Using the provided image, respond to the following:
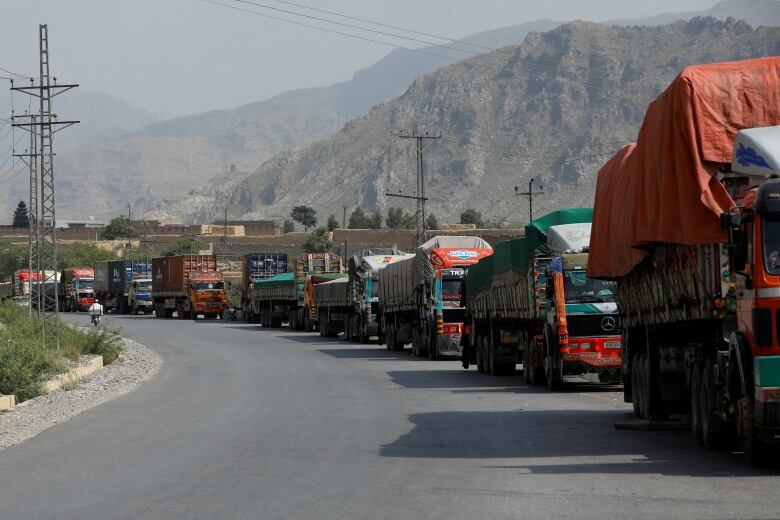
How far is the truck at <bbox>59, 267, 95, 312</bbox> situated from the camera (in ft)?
346

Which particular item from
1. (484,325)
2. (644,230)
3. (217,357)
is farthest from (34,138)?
(644,230)

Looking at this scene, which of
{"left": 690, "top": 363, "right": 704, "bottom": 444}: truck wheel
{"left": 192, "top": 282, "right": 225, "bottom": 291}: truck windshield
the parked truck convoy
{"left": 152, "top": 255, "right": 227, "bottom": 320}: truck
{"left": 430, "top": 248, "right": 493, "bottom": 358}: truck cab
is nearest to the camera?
{"left": 690, "top": 363, "right": 704, "bottom": 444}: truck wheel

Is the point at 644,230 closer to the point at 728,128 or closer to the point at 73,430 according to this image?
the point at 728,128

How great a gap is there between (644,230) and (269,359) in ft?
77.1

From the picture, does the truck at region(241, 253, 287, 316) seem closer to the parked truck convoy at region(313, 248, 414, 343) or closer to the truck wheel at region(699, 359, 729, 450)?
the parked truck convoy at region(313, 248, 414, 343)

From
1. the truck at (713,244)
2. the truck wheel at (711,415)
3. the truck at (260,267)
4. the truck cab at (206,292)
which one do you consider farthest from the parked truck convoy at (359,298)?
the truck wheel at (711,415)

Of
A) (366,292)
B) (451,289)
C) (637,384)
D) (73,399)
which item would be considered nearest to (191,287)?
(366,292)

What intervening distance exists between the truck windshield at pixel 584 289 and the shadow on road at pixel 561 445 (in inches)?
172

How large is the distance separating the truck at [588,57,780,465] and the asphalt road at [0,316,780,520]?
567 millimetres

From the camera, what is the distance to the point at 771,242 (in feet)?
38.3

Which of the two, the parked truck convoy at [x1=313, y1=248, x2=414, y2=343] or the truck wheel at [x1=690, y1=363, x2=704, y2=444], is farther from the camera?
the parked truck convoy at [x1=313, y1=248, x2=414, y2=343]

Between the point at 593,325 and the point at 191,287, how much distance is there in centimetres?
5786

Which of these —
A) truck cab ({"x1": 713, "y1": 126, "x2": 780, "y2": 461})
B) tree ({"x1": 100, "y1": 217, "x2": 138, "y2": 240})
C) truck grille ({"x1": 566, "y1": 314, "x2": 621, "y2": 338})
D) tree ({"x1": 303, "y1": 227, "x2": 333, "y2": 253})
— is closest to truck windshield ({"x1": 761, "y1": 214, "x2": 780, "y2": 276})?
truck cab ({"x1": 713, "y1": 126, "x2": 780, "y2": 461})

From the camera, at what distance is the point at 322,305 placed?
56.3 metres
